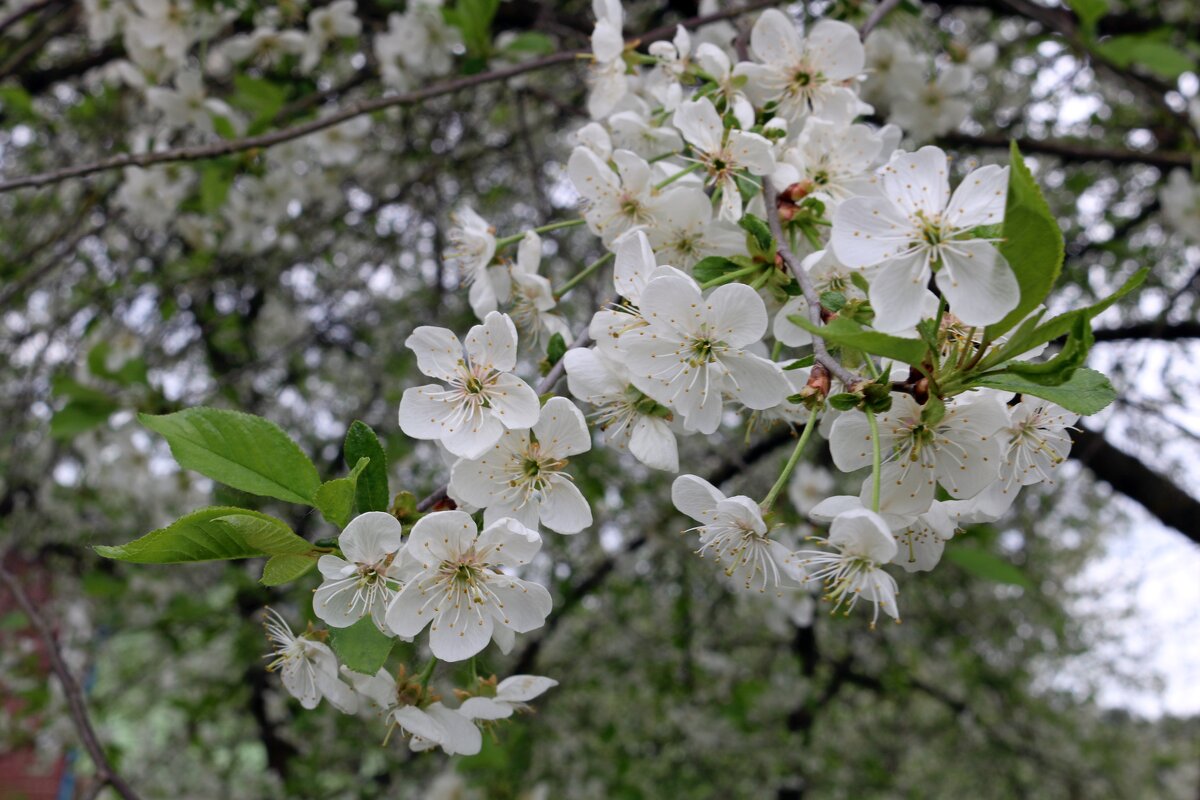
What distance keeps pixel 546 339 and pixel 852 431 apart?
19.7 inches

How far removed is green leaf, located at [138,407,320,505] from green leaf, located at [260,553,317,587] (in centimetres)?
6

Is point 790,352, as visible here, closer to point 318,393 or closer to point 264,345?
point 264,345

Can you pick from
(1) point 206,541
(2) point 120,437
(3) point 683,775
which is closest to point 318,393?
(2) point 120,437

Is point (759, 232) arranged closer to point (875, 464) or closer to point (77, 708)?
point (875, 464)

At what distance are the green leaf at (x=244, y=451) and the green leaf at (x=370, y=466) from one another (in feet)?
0.14

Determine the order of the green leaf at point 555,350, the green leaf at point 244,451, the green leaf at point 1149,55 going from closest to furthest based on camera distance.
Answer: the green leaf at point 244,451 < the green leaf at point 555,350 < the green leaf at point 1149,55

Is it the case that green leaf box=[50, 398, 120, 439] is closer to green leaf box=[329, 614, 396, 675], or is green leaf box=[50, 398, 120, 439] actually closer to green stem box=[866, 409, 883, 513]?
green leaf box=[329, 614, 396, 675]

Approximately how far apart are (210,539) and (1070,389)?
29.5 inches

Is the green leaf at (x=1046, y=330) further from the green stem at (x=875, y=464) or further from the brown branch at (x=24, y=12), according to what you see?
the brown branch at (x=24, y=12)

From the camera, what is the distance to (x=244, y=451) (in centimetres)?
87

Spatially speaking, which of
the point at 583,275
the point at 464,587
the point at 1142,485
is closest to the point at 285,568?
the point at 464,587

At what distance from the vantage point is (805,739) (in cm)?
359

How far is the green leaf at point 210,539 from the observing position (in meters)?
0.77

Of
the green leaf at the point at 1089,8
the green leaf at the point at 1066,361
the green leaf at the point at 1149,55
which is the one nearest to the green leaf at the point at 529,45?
the green leaf at the point at 1089,8
